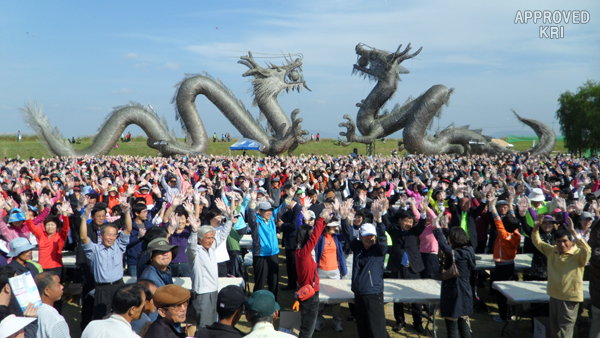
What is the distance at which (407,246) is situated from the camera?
5.36 metres

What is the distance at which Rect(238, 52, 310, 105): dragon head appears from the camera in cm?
2378

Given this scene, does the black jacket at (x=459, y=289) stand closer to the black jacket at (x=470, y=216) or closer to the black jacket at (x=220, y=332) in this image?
the black jacket at (x=220, y=332)

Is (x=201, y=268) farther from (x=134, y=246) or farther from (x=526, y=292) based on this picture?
(x=526, y=292)

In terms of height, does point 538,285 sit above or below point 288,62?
below

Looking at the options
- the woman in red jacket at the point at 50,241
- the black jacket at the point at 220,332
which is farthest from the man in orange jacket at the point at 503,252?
the woman in red jacket at the point at 50,241

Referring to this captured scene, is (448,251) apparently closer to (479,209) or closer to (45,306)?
(479,209)

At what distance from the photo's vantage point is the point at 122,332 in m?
2.56

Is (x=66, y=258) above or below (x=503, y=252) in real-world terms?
below

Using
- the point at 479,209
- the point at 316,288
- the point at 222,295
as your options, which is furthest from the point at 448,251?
the point at 479,209

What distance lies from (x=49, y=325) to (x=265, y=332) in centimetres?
148

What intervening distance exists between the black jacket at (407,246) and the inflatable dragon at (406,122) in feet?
58.6

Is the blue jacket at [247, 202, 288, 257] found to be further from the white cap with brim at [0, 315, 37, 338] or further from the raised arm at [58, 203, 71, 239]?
the white cap with brim at [0, 315, 37, 338]

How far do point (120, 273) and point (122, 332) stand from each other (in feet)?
6.54

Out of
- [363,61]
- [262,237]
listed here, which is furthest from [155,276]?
[363,61]
